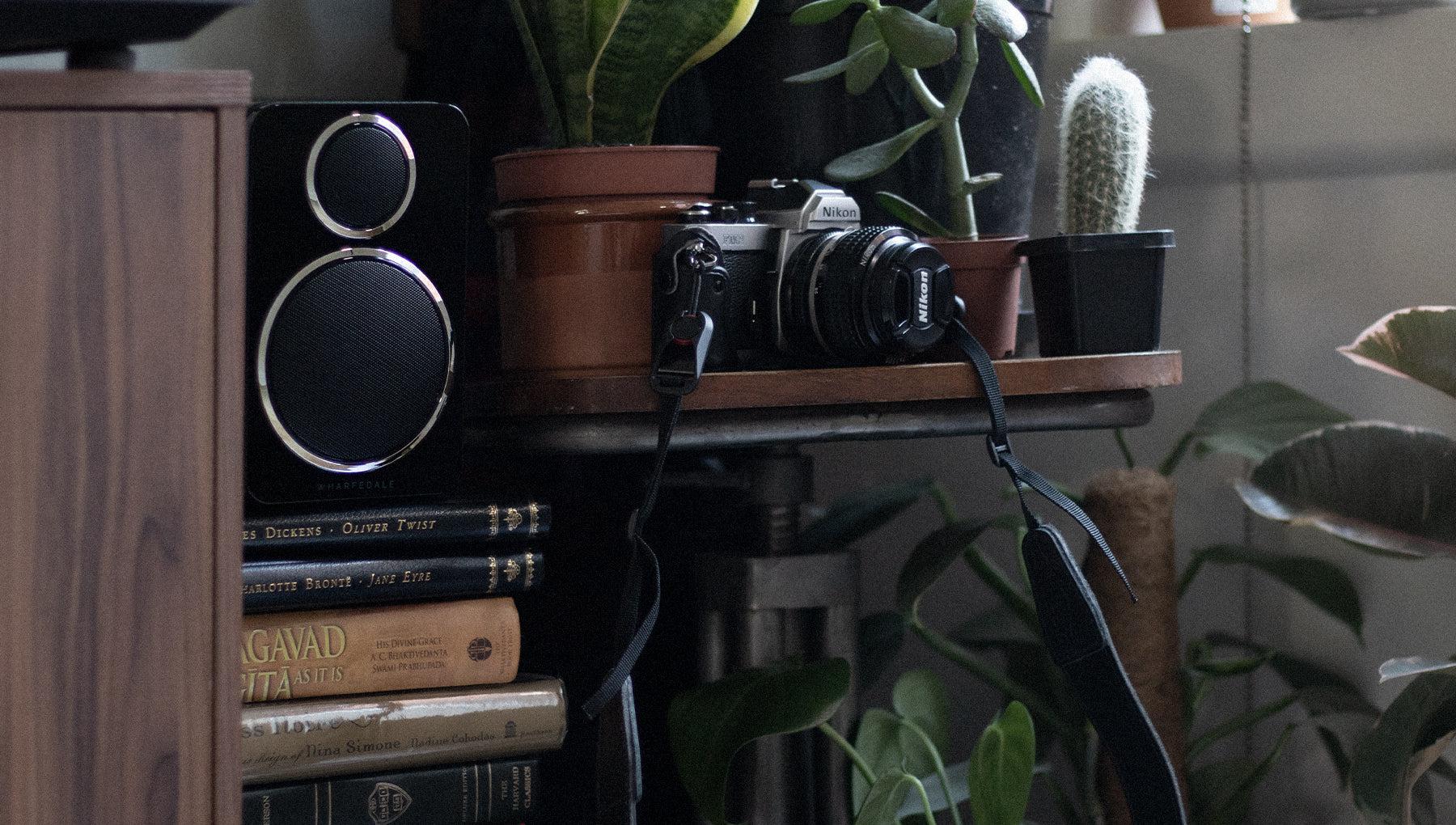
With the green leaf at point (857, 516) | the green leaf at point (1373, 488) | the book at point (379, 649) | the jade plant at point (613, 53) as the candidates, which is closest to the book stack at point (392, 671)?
the book at point (379, 649)

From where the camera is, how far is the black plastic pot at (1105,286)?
744 millimetres

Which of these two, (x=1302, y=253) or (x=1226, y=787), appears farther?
(x=1302, y=253)

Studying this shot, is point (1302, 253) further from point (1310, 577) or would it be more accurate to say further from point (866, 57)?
point (866, 57)

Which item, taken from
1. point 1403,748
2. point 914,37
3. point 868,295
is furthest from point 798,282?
point 1403,748

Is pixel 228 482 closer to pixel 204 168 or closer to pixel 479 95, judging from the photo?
pixel 204 168

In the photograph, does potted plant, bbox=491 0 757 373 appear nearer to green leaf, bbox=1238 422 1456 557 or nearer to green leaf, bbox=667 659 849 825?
green leaf, bbox=667 659 849 825

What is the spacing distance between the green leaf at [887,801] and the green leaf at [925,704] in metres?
0.11

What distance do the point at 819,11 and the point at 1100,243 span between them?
22 centimetres

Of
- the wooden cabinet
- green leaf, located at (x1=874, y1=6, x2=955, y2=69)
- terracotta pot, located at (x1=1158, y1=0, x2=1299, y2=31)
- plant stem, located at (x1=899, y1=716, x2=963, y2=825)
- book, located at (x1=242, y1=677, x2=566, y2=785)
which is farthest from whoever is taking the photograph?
terracotta pot, located at (x1=1158, y1=0, x2=1299, y2=31)

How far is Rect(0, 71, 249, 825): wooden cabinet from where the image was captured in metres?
0.46

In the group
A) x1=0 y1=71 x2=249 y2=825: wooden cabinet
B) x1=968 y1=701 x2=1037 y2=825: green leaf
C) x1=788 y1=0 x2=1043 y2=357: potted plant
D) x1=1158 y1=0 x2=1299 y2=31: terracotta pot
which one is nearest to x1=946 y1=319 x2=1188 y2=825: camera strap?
x1=968 y1=701 x2=1037 y2=825: green leaf

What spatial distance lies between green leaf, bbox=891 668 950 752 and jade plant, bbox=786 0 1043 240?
0.32m

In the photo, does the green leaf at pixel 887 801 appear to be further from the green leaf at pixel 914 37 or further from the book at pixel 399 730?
the green leaf at pixel 914 37

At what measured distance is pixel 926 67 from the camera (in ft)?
2.48
